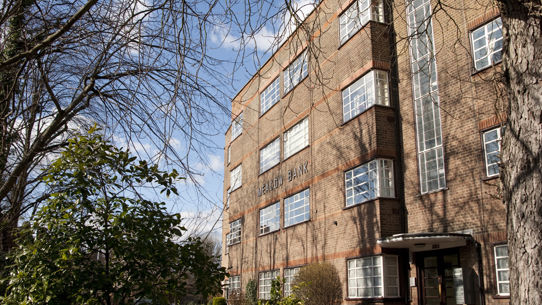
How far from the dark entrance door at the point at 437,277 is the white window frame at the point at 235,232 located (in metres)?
17.4

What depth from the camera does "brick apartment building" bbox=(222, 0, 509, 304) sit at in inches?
572

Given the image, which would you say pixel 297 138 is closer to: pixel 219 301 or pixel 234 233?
pixel 219 301

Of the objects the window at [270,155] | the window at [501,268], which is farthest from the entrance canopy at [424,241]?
the window at [270,155]

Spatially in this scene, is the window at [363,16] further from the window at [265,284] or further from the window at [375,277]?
the window at [265,284]

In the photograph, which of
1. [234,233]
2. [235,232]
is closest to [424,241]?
[235,232]

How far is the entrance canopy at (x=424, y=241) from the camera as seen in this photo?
14.5 m

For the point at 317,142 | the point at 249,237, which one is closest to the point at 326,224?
the point at 317,142

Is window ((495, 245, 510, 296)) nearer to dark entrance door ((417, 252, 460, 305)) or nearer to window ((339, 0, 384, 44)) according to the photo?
dark entrance door ((417, 252, 460, 305))

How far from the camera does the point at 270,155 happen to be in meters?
28.8

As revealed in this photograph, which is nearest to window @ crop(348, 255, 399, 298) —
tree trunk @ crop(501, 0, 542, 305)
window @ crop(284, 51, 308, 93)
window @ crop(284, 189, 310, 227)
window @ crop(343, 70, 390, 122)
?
window @ crop(284, 189, 310, 227)

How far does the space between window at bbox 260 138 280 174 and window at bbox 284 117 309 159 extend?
1274mm

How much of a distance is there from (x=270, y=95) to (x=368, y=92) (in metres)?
→ 11.5

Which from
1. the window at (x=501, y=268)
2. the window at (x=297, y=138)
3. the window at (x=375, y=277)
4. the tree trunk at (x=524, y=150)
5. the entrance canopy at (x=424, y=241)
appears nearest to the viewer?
the tree trunk at (x=524, y=150)

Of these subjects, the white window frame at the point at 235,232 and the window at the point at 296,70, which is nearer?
the window at the point at 296,70
